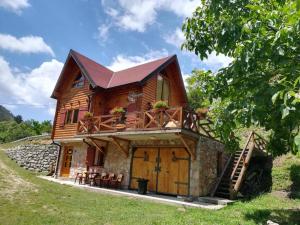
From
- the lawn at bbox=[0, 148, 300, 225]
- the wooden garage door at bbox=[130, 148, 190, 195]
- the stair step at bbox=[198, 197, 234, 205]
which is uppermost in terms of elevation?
the wooden garage door at bbox=[130, 148, 190, 195]

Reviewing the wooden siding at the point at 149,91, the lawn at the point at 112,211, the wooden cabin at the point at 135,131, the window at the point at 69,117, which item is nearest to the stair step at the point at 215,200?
the lawn at the point at 112,211

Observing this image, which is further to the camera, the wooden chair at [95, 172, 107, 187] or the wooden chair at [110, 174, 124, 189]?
the wooden chair at [95, 172, 107, 187]

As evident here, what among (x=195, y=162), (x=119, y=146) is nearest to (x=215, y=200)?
(x=195, y=162)

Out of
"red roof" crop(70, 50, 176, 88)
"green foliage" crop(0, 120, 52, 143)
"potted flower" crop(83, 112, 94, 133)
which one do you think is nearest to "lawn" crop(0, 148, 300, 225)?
"potted flower" crop(83, 112, 94, 133)

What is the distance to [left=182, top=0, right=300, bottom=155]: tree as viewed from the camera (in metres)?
4.11

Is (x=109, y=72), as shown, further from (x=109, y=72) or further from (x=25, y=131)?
(x=25, y=131)

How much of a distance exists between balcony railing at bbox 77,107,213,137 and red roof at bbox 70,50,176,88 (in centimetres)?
253

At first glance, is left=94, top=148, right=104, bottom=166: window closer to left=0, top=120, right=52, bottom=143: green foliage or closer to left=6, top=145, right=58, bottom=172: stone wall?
left=6, top=145, right=58, bottom=172: stone wall

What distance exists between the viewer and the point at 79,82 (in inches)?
738

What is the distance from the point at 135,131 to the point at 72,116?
24.9 feet

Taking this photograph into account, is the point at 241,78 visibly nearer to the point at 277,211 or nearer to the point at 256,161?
the point at 277,211

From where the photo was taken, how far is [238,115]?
191 inches

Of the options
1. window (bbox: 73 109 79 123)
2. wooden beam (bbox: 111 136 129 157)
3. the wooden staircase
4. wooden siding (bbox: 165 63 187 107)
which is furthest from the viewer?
wooden siding (bbox: 165 63 187 107)

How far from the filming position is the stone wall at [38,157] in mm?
20734
